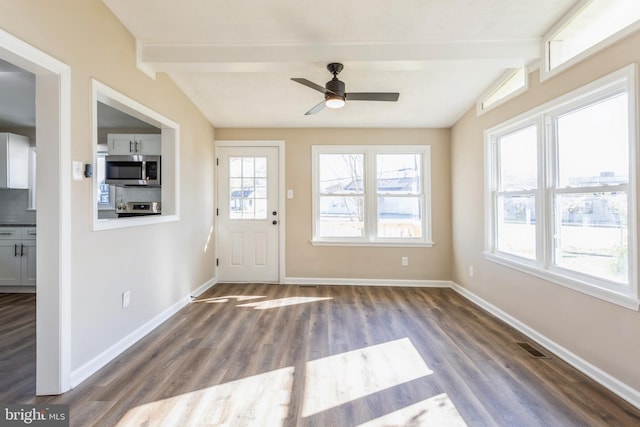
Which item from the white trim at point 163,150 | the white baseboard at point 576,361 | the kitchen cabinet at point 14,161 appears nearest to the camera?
the white baseboard at point 576,361

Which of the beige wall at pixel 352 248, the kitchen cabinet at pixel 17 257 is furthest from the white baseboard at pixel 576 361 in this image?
the kitchen cabinet at pixel 17 257

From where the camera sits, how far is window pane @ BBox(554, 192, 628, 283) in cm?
201

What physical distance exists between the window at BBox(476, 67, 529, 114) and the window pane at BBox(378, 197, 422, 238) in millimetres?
1561

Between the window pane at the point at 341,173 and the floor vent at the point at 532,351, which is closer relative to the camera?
the floor vent at the point at 532,351

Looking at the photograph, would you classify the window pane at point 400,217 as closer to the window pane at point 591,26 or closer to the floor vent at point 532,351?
the floor vent at point 532,351

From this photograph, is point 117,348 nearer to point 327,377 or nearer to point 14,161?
point 327,377

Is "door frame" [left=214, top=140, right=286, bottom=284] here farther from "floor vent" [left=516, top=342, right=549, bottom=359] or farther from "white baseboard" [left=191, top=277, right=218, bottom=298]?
"floor vent" [left=516, top=342, right=549, bottom=359]

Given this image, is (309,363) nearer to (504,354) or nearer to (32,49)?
(504,354)

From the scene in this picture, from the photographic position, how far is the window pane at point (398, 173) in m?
4.57

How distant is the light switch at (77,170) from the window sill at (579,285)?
11.8 feet

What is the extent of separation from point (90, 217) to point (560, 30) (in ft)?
12.6

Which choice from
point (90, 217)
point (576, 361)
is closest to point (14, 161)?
point (90, 217)

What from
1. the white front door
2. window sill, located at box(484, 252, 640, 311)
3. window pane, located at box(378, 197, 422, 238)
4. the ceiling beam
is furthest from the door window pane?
window sill, located at box(484, 252, 640, 311)

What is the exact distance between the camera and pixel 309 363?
227cm
